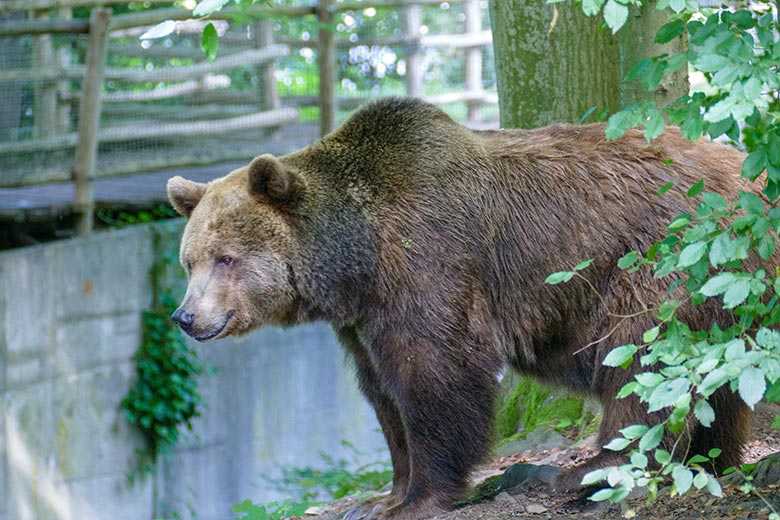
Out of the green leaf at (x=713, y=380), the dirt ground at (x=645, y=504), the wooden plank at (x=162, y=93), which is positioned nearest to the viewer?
the green leaf at (x=713, y=380)

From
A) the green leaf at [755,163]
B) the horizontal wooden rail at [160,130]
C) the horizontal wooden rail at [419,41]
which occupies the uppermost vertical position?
the horizontal wooden rail at [419,41]

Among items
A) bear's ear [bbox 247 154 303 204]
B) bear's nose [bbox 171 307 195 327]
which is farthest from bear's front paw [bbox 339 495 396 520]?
bear's ear [bbox 247 154 303 204]

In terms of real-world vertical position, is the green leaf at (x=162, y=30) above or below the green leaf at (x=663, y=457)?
above

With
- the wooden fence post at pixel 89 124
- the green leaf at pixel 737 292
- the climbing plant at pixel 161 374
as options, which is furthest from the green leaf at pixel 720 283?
the wooden fence post at pixel 89 124

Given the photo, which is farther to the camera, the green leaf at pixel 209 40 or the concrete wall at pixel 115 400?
the concrete wall at pixel 115 400

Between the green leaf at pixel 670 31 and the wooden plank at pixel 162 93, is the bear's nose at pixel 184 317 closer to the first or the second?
the green leaf at pixel 670 31

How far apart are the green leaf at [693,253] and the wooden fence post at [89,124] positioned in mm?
7524

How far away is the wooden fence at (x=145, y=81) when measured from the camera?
952 cm

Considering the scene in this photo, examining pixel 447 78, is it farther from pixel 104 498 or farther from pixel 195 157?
pixel 104 498

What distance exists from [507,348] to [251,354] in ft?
19.2

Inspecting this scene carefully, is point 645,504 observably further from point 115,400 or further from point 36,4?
point 36,4

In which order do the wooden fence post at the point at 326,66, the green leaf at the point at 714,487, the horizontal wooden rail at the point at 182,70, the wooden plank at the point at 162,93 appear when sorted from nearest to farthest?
the green leaf at the point at 714,487
the horizontal wooden rail at the point at 182,70
the wooden fence post at the point at 326,66
the wooden plank at the point at 162,93

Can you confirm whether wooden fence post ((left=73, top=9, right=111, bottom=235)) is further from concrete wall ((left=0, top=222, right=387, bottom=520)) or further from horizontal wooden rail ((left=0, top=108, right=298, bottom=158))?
horizontal wooden rail ((left=0, top=108, right=298, bottom=158))

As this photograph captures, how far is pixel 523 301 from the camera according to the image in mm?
4609
